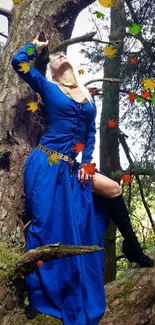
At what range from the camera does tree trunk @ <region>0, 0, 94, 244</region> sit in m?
2.80

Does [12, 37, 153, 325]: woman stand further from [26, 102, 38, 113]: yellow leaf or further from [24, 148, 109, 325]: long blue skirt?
[26, 102, 38, 113]: yellow leaf

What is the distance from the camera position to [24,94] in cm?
301

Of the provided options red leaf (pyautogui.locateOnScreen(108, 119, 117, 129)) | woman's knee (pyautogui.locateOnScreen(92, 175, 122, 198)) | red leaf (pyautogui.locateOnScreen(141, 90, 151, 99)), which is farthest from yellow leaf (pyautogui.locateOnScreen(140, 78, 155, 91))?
woman's knee (pyautogui.locateOnScreen(92, 175, 122, 198))

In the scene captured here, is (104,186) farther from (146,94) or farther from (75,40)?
(146,94)

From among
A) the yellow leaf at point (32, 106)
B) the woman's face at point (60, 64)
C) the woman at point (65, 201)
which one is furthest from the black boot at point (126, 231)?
the woman's face at point (60, 64)

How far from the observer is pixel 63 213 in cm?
259

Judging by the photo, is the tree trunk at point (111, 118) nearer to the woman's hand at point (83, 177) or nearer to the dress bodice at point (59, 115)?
the dress bodice at point (59, 115)

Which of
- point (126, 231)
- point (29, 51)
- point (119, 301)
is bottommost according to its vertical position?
point (119, 301)

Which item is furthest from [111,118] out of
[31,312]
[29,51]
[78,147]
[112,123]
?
[31,312]

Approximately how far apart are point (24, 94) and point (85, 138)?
51 cm

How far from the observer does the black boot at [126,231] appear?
284cm

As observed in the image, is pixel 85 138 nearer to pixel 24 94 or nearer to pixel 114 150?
pixel 24 94

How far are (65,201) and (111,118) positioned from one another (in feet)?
11.5

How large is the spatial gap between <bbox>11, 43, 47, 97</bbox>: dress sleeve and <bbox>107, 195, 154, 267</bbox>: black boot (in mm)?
829
